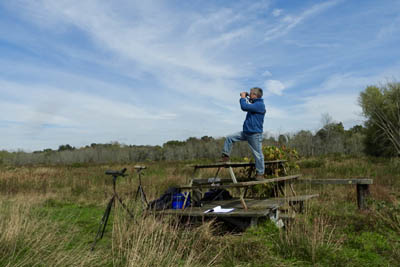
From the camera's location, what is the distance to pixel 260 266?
3617 millimetres

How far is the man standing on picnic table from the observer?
542cm

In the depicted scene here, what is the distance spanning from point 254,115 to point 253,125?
7.1 inches

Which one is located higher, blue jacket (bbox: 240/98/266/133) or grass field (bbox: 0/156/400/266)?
blue jacket (bbox: 240/98/266/133)

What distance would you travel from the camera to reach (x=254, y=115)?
5.48m

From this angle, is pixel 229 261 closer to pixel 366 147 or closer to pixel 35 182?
pixel 35 182

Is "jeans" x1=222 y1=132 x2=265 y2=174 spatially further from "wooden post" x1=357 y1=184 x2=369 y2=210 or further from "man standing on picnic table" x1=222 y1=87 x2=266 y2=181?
"wooden post" x1=357 y1=184 x2=369 y2=210

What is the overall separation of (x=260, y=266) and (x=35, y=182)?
1372cm

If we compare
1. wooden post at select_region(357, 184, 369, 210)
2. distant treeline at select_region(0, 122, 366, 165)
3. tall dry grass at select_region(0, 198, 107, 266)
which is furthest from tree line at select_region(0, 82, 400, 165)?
tall dry grass at select_region(0, 198, 107, 266)

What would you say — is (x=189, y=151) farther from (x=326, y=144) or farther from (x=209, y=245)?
(x=209, y=245)

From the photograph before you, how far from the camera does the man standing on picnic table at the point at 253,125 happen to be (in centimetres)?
542

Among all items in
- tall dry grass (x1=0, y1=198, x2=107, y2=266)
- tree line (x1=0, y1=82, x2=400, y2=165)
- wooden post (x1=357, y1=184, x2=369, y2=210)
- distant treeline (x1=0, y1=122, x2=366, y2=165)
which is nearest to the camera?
tall dry grass (x1=0, y1=198, x2=107, y2=266)

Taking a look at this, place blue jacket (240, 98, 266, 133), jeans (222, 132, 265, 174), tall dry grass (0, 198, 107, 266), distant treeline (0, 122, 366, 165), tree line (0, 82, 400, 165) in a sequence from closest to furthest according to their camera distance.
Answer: tall dry grass (0, 198, 107, 266), blue jacket (240, 98, 266, 133), jeans (222, 132, 265, 174), tree line (0, 82, 400, 165), distant treeline (0, 122, 366, 165)

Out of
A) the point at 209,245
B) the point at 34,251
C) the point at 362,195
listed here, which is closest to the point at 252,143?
the point at 209,245

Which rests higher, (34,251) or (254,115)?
(254,115)
